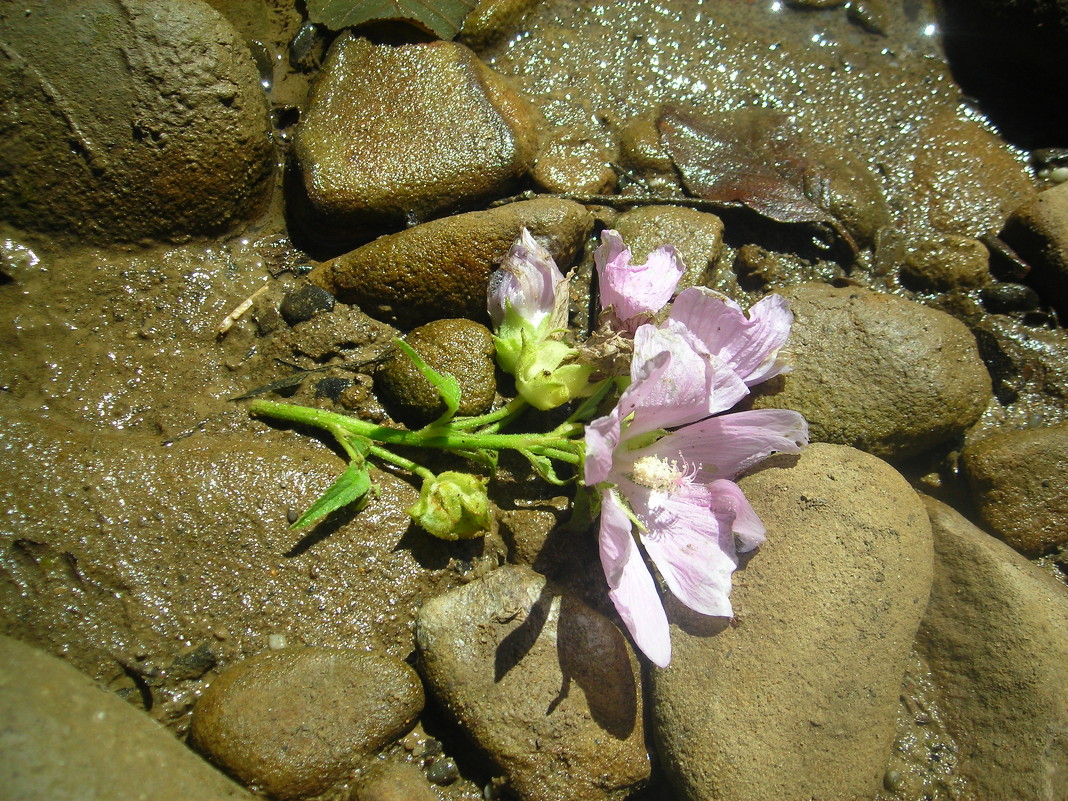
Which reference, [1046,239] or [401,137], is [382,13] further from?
[1046,239]

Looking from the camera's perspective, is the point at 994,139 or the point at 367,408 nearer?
the point at 367,408

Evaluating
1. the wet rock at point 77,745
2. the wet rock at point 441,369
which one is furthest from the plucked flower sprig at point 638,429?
the wet rock at point 77,745

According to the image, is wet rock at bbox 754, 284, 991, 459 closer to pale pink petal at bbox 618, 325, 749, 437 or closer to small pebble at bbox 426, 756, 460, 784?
pale pink petal at bbox 618, 325, 749, 437

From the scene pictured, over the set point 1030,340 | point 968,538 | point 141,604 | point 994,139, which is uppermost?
point 994,139

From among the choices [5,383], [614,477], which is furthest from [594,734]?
[5,383]

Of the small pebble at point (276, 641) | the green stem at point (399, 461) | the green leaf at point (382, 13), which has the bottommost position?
the small pebble at point (276, 641)

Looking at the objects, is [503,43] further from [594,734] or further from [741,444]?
[594,734]

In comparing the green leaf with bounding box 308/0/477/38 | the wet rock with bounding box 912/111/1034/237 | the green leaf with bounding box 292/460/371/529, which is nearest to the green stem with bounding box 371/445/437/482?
the green leaf with bounding box 292/460/371/529


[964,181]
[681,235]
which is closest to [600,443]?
[681,235]

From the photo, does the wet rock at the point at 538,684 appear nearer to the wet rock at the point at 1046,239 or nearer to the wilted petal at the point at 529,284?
the wilted petal at the point at 529,284
